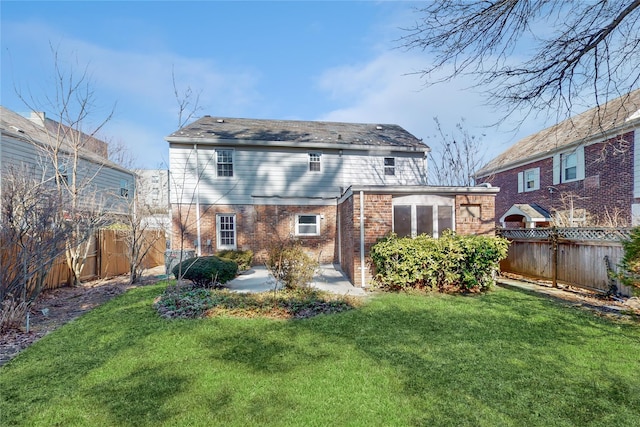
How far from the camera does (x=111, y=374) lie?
3479mm

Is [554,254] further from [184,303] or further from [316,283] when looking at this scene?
[184,303]

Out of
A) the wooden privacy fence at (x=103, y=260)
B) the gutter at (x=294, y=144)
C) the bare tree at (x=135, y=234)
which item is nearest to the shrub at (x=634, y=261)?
the gutter at (x=294, y=144)

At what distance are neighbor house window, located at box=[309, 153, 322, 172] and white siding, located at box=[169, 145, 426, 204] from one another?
0.50 feet

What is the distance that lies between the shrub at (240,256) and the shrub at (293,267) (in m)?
4.17

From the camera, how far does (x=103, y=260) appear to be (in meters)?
10.2

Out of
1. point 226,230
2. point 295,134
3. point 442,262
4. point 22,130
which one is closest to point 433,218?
point 442,262

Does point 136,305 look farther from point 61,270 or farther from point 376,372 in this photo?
point 376,372

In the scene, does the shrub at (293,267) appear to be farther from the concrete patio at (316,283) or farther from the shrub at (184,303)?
the shrub at (184,303)

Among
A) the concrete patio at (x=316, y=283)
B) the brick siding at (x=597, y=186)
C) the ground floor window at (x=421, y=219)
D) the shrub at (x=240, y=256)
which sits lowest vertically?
the concrete patio at (x=316, y=283)

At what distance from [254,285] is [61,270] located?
5.49m

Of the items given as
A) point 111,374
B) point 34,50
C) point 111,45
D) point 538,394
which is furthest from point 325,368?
point 34,50

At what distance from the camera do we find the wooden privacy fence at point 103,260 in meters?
8.39

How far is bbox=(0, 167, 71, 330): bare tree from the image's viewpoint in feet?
18.4

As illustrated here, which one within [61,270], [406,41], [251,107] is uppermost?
[251,107]
